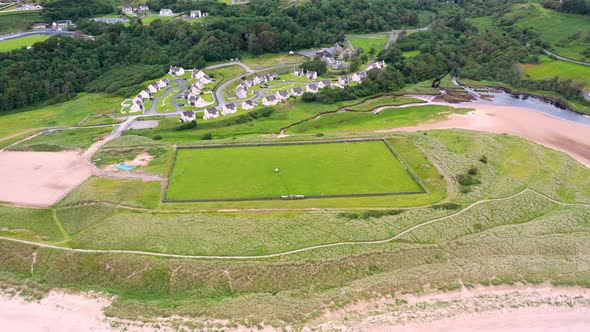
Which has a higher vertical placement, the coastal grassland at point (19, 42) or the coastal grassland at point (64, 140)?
the coastal grassland at point (19, 42)

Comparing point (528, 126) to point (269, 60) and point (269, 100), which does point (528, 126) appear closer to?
point (269, 100)

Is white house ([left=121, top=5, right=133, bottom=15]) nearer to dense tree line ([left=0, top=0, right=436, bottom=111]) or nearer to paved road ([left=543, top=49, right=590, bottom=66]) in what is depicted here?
dense tree line ([left=0, top=0, right=436, bottom=111])

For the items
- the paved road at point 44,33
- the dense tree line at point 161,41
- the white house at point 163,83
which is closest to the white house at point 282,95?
the white house at point 163,83

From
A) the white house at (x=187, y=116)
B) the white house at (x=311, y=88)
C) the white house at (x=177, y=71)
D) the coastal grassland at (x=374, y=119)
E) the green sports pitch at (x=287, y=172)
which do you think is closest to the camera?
the green sports pitch at (x=287, y=172)

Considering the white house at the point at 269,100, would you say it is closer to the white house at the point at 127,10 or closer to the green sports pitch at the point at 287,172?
the green sports pitch at the point at 287,172

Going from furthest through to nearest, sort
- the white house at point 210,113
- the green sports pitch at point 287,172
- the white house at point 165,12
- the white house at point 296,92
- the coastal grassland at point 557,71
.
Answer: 1. the white house at point 165,12
2. the coastal grassland at point 557,71
3. the white house at point 296,92
4. the white house at point 210,113
5. the green sports pitch at point 287,172

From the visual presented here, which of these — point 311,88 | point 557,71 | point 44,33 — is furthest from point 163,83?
point 557,71

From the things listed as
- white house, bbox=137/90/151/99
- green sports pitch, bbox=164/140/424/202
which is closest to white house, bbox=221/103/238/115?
green sports pitch, bbox=164/140/424/202
